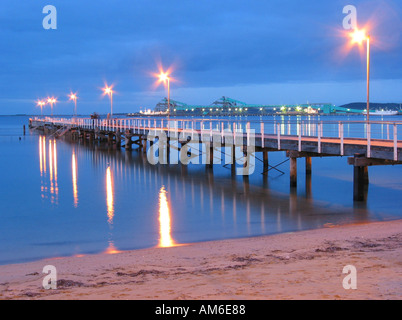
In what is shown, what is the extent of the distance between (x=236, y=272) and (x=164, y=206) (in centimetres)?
931

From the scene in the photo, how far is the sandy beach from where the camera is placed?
5914 mm

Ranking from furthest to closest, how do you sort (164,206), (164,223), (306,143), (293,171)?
1. (293,171)
2. (306,143)
3. (164,206)
4. (164,223)

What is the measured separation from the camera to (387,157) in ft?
43.5

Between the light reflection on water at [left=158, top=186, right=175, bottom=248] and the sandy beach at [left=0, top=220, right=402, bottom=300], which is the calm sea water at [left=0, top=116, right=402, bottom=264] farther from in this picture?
the sandy beach at [left=0, top=220, right=402, bottom=300]

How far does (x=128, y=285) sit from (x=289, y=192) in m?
12.3

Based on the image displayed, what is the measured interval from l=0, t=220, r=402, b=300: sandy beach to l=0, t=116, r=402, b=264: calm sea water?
1.97 metres

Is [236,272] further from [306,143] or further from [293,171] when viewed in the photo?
[293,171]

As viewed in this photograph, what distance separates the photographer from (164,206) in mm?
16156

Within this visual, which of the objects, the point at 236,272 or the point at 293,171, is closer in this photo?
the point at 236,272

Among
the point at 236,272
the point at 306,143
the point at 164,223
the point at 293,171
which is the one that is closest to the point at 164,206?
the point at 164,223

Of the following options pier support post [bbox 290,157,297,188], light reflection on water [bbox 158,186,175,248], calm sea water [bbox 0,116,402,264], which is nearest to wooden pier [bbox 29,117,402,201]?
pier support post [bbox 290,157,297,188]

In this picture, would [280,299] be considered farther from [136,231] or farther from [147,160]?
[147,160]

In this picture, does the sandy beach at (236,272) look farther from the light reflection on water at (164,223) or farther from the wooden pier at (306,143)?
the wooden pier at (306,143)

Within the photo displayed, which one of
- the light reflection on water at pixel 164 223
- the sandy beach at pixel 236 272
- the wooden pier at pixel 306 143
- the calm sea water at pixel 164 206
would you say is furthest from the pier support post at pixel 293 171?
the sandy beach at pixel 236 272
